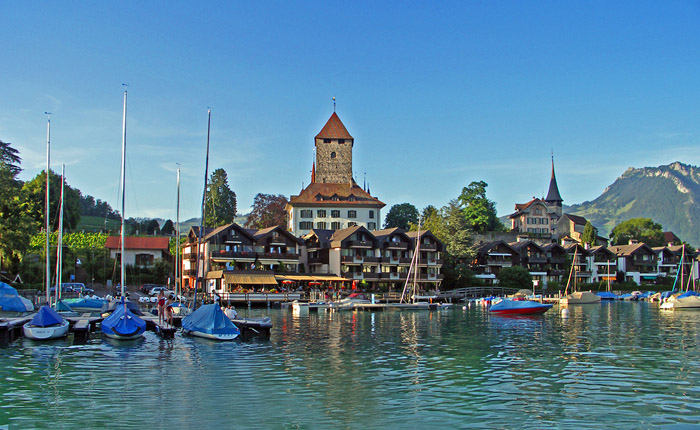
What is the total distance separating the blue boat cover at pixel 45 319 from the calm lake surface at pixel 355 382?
147 cm

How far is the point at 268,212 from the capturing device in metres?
126

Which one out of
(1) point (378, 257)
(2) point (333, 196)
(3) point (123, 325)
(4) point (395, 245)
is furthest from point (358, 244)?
(3) point (123, 325)

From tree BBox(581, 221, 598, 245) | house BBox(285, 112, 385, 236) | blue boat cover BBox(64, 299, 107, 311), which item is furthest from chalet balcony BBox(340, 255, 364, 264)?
tree BBox(581, 221, 598, 245)

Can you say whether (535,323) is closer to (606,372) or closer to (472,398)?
(606,372)

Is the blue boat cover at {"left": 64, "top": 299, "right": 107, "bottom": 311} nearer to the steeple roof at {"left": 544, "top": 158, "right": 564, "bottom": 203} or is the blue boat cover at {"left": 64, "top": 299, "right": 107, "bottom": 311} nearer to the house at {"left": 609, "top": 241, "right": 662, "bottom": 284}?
the house at {"left": 609, "top": 241, "right": 662, "bottom": 284}

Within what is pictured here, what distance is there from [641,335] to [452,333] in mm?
12209

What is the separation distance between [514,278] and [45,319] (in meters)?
77.8

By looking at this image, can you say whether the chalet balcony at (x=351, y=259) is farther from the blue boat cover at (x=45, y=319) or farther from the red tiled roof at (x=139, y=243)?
the blue boat cover at (x=45, y=319)

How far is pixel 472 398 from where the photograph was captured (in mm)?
20125

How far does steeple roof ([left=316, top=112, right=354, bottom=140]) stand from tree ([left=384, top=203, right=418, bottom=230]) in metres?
→ 19.4

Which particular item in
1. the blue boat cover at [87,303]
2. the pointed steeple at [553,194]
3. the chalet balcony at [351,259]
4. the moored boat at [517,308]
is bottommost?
the moored boat at [517,308]

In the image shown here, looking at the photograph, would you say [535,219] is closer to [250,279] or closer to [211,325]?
[250,279]

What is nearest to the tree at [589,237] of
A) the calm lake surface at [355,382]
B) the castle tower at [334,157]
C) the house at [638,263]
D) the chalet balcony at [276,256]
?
the house at [638,263]

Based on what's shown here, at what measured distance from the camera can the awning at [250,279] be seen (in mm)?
75262
